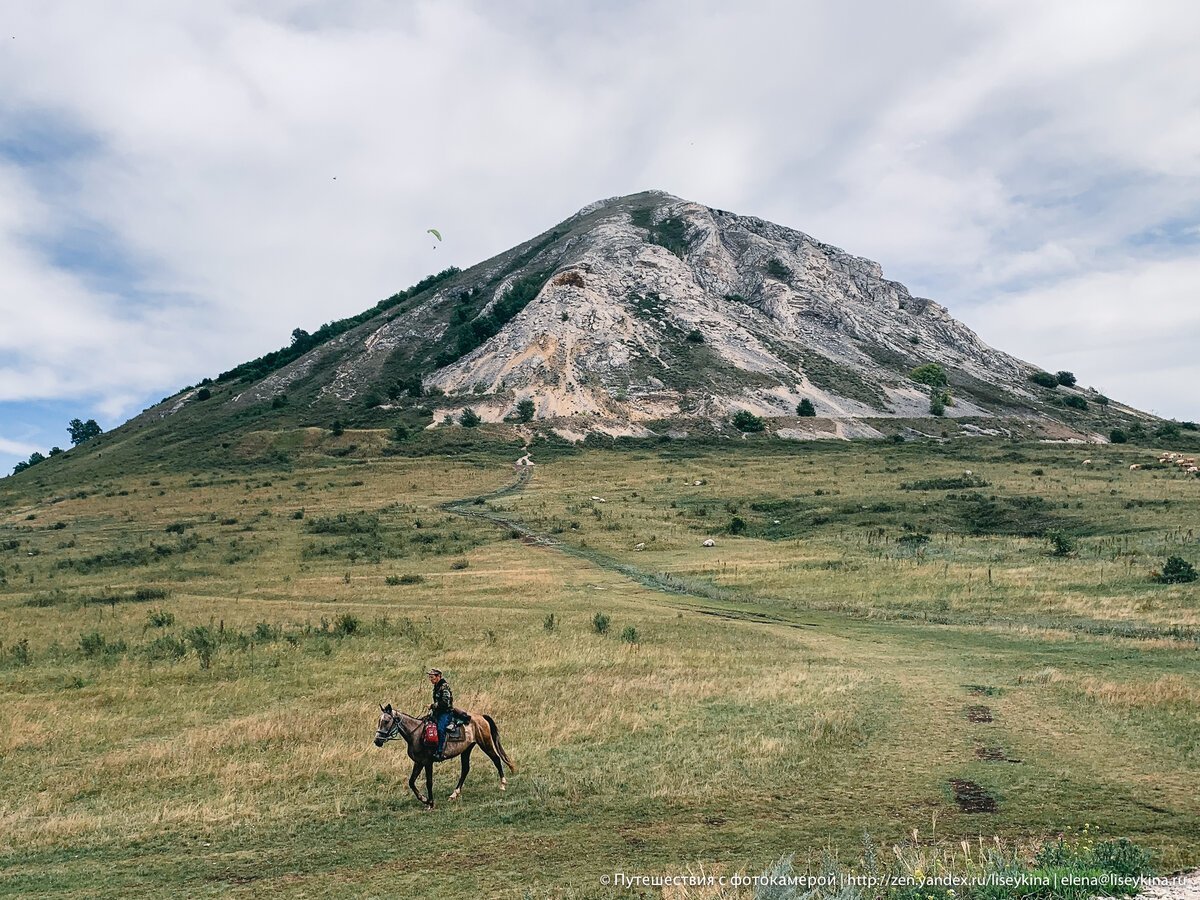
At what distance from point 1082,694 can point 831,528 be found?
35675 mm

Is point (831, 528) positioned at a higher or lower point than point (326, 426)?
lower

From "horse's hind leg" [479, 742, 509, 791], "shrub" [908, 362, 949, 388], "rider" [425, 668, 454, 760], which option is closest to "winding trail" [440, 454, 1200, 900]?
"horse's hind leg" [479, 742, 509, 791]

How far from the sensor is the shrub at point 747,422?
115 metres

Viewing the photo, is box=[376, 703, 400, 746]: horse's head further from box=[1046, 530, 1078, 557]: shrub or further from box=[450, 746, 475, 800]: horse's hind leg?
box=[1046, 530, 1078, 557]: shrub

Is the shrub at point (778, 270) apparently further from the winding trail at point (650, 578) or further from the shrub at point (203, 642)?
the shrub at point (203, 642)

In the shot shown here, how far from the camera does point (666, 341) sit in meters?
144

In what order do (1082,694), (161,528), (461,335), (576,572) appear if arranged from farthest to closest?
(461,335) → (161,528) → (576,572) → (1082,694)

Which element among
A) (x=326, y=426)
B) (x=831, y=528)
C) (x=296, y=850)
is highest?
(x=326, y=426)

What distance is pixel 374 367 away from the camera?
14988cm

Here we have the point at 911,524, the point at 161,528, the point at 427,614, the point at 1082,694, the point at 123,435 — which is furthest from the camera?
the point at 123,435

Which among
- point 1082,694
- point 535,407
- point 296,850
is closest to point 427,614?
point 296,850

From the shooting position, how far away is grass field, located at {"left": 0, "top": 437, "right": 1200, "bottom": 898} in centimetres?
1138

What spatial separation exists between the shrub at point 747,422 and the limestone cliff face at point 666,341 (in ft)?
15.5

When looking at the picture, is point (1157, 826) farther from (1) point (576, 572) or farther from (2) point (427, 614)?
(1) point (576, 572)
